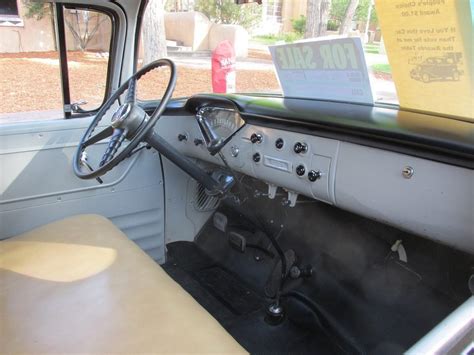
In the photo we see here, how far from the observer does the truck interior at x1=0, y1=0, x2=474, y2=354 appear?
116cm

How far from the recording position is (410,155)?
1202 millimetres

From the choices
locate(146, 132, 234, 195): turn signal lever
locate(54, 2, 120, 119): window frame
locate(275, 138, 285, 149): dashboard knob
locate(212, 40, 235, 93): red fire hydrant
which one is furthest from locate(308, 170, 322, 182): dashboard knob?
locate(212, 40, 235, 93): red fire hydrant

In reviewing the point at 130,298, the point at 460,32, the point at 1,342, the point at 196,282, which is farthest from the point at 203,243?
the point at 460,32

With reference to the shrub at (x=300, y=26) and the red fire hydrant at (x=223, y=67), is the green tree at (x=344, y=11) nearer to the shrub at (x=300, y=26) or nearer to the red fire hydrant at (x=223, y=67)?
the shrub at (x=300, y=26)

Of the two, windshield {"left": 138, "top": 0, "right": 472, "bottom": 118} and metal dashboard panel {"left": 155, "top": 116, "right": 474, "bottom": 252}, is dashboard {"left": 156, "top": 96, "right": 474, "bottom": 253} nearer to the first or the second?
metal dashboard panel {"left": 155, "top": 116, "right": 474, "bottom": 252}

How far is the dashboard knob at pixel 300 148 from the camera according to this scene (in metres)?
1.54

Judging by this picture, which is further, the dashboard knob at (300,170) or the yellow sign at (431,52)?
the dashboard knob at (300,170)

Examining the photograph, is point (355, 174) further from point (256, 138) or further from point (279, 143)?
point (256, 138)

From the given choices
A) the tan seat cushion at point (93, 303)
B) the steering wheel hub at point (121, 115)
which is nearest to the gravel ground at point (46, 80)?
the steering wheel hub at point (121, 115)

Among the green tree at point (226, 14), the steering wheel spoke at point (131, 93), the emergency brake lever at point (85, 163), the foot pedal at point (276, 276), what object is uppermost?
the green tree at point (226, 14)

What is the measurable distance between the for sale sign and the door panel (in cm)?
96

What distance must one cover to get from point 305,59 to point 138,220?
132cm

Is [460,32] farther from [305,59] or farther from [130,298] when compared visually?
[130,298]

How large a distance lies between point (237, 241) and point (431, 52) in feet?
4.99
